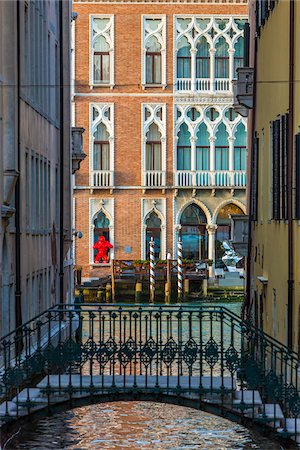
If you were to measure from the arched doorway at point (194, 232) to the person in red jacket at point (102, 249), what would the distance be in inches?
133

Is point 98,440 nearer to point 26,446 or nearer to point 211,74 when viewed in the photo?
point 26,446

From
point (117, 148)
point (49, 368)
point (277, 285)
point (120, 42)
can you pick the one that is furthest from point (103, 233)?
point (49, 368)

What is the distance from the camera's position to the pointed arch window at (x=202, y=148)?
192 ft

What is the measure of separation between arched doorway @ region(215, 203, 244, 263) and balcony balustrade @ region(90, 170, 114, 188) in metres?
4.69

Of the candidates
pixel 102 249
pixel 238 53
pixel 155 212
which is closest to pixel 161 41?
pixel 238 53

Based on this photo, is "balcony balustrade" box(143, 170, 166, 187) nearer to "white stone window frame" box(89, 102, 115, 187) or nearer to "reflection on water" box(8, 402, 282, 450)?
"white stone window frame" box(89, 102, 115, 187)

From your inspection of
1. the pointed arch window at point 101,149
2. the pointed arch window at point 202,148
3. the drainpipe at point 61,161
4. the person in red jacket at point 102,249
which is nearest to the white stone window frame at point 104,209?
the person in red jacket at point 102,249

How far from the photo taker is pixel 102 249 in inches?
2235

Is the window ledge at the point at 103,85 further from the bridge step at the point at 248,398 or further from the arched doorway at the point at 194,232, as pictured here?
the bridge step at the point at 248,398

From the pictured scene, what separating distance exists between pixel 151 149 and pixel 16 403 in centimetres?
4195

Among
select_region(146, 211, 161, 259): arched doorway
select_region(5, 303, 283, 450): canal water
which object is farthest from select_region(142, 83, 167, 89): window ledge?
select_region(5, 303, 283, 450): canal water

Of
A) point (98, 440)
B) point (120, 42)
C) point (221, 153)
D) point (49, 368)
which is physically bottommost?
point (98, 440)

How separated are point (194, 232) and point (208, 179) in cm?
223

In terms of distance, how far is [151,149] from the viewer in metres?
58.4
